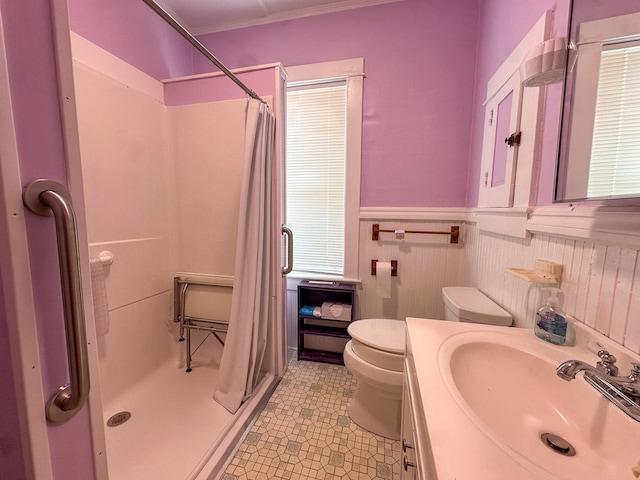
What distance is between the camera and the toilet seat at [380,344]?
1389 millimetres

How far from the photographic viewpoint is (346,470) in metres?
1.26

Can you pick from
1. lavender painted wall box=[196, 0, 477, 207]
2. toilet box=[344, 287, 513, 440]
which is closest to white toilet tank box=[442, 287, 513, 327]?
toilet box=[344, 287, 513, 440]

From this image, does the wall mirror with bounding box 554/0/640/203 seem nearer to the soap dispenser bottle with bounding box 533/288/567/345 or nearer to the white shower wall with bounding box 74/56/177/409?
the soap dispenser bottle with bounding box 533/288/567/345

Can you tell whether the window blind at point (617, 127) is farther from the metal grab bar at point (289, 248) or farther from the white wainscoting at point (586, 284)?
the metal grab bar at point (289, 248)

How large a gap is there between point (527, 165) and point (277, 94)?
55.1 inches

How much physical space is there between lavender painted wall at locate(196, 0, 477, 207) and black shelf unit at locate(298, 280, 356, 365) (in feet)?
2.38

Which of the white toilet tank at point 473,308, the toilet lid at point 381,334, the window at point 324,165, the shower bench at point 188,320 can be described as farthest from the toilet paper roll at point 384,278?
the shower bench at point 188,320

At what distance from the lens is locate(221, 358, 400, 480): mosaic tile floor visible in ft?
4.10

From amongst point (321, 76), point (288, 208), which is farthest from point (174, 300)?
point (321, 76)

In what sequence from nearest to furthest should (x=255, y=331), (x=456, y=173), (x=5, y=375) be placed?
1. (x=5, y=375)
2. (x=255, y=331)
3. (x=456, y=173)

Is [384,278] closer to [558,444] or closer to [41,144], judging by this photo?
[558,444]

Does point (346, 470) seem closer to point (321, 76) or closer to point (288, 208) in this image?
point (288, 208)

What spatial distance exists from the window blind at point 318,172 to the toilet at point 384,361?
79 cm

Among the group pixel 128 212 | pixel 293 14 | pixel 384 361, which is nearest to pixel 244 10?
pixel 293 14
